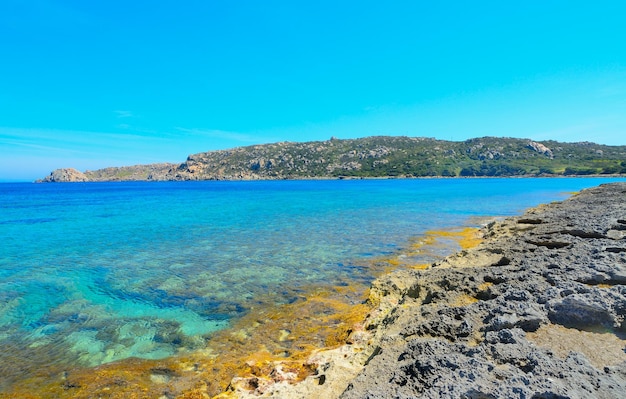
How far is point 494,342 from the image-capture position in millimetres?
5105

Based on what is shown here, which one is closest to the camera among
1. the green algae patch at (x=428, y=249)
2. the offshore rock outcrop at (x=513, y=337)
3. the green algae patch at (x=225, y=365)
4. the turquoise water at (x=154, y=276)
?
the offshore rock outcrop at (x=513, y=337)

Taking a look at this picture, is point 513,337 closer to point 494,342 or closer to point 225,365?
point 494,342

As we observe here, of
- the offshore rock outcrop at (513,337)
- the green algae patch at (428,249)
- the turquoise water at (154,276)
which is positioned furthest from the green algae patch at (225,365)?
the green algae patch at (428,249)

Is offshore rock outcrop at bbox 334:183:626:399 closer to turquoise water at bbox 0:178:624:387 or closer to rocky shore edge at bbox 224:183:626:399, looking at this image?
rocky shore edge at bbox 224:183:626:399

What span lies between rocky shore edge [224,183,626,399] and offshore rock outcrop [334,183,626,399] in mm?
16

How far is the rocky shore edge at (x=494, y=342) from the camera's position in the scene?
411 centimetres

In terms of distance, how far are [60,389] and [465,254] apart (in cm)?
1374

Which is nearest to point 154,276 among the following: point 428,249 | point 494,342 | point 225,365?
point 225,365

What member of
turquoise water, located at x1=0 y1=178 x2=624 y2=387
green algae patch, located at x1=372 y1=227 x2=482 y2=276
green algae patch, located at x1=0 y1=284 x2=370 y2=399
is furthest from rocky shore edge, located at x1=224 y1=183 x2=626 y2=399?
green algae patch, located at x1=372 y1=227 x2=482 y2=276

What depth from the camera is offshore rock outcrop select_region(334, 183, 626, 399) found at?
4059 millimetres

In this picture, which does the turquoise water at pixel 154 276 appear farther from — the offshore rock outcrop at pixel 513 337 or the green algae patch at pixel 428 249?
the offshore rock outcrop at pixel 513 337

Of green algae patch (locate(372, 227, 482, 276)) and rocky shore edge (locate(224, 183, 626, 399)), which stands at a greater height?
rocky shore edge (locate(224, 183, 626, 399))

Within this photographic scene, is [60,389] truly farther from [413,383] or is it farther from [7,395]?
[413,383]

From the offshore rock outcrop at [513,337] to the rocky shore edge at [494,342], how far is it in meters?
0.02
